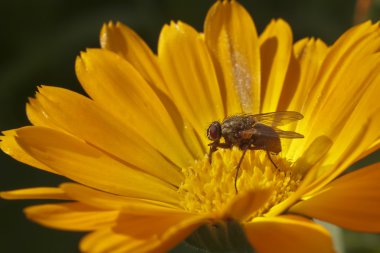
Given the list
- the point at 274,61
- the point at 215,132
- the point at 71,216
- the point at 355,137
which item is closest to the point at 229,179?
the point at 215,132

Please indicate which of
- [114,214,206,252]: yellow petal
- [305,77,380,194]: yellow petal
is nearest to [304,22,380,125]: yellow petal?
[305,77,380,194]: yellow petal

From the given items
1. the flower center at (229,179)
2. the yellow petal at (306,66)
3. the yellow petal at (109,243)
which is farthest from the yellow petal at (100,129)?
the yellow petal at (109,243)

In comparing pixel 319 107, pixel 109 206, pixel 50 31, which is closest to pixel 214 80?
pixel 319 107

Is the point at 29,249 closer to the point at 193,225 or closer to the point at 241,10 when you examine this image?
the point at 241,10

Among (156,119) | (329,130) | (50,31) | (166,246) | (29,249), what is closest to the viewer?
(166,246)

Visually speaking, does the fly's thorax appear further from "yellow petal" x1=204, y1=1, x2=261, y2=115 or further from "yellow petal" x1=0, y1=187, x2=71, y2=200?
"yellow petal" x1=0, y1=187, x2=71, y2=200

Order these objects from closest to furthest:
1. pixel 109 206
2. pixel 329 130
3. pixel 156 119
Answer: pixel 109 206 < pixel 329 130 < pixel 156 119

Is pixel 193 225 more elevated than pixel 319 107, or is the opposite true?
pixel 319 107
